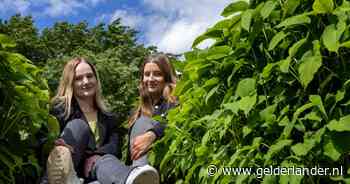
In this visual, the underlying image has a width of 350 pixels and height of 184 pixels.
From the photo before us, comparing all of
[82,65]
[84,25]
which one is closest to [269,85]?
[82,65]

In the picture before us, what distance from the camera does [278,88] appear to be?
1.92 metres

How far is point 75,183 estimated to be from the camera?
120 inches

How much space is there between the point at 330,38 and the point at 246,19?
1.12 ft

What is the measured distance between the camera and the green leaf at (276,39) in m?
1.88

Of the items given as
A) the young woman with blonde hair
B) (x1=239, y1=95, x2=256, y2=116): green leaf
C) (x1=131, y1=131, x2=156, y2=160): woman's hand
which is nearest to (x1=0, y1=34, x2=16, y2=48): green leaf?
the young woman with blonde hair

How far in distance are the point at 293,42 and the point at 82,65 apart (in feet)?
8.60

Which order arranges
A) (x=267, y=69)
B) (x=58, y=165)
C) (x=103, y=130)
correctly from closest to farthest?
(x=267, y=69) → (x=58, y=165) → (x=103, y=130)

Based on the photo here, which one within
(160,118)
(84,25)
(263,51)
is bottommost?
(160,118)

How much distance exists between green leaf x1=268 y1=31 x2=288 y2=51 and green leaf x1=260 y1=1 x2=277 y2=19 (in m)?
0.08

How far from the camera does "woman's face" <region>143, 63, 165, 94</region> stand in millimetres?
4182

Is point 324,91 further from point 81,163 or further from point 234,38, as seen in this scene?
point 81,163

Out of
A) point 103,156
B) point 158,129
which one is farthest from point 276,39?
point 103,156

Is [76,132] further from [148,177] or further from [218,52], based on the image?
[218,52]

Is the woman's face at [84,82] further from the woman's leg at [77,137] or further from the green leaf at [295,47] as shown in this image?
the green leaf at [295,47]
